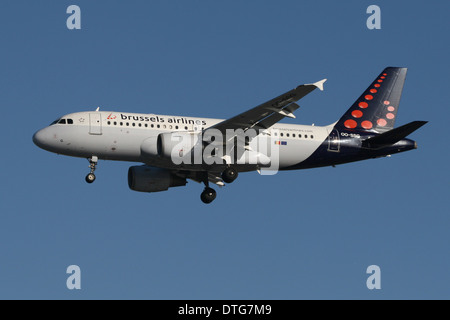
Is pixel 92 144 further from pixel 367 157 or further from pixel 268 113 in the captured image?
pixel 367 157

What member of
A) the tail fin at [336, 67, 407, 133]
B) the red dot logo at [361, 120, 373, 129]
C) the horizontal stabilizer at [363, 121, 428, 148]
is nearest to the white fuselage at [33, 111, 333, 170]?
the horizontal stabilizer at [363, 121, 428, 148]

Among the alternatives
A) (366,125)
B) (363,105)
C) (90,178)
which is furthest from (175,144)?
(363,105)

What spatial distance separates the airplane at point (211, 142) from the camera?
4488 cm

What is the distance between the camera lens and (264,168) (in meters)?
47.8

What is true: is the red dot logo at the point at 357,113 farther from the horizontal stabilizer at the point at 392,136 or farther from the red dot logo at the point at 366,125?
the horizontal stabilizer at the point at 392,136

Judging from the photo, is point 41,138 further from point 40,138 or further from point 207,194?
point 207,194

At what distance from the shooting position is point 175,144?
146 feet

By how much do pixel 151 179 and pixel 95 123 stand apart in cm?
530

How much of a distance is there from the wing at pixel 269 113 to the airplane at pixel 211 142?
47 millimetres

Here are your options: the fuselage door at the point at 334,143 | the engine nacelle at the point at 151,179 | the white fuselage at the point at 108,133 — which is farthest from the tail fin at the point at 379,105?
the engine nacelle at the point at 151,179

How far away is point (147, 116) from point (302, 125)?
8.83 meters
